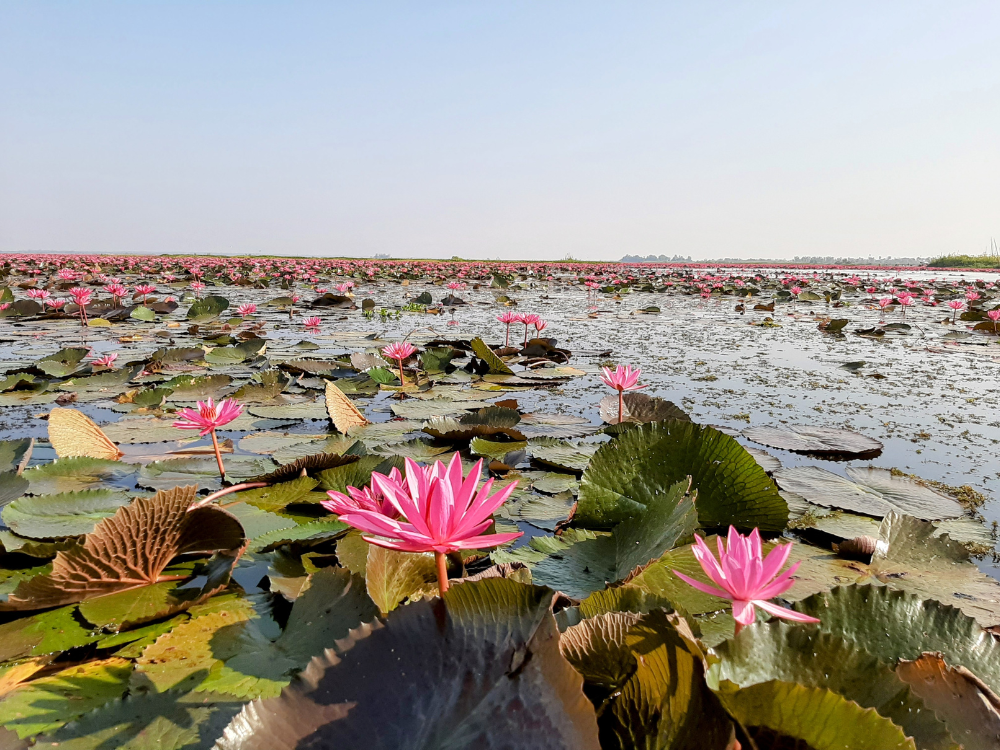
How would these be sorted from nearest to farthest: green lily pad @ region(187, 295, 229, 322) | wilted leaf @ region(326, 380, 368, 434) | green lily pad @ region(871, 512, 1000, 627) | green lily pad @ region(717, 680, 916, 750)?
green lily pad @ region(717, 680, 916, 750), green lily pad @ region(871, 512, 1000, 627), wilted leaf @ region(326, 380, 368, 434), green lily pad @ region(187, 295, 229, 322)

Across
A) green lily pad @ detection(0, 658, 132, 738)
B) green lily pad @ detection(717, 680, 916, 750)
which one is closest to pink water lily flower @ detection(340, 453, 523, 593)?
green lily pad @ detection(717, 680, 916, 750)

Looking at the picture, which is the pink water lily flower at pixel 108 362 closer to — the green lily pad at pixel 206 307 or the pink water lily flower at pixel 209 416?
the pink water lily flower at pixel 209 416

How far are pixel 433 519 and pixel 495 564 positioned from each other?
66cm

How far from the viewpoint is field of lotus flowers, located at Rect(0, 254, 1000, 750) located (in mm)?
589

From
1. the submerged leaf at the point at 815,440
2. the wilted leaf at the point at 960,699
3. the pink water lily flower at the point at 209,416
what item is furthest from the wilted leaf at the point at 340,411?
the wilted leaf at the point at 960,699

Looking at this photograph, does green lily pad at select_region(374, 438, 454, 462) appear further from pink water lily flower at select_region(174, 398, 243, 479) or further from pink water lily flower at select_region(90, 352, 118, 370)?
pink water lily flower at select_region(90, 352, 118, 370)

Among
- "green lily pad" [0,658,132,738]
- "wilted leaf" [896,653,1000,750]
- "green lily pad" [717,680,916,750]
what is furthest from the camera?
"green lily pad" [0,658,132,738]

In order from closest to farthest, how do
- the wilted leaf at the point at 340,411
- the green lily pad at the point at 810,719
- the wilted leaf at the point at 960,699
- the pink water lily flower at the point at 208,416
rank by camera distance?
the green lily pad at the point at 810,719
the wilted leaf at the point at 960,699
the pink water lily flower at the point at 208,416
the wilted leaf at the point at 340,411

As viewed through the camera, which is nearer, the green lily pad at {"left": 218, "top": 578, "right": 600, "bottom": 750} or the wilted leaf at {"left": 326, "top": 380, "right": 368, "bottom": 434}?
the green lily pad at {"left": 218, "top": 578, "right": 600, "bottom": 750}

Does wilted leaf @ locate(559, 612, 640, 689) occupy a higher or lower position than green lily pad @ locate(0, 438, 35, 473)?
higher

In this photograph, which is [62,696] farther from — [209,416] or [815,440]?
[815,440]

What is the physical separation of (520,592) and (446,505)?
13 cm

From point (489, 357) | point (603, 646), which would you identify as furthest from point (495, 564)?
point (489, 357)

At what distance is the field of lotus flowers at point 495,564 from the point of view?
589mm
